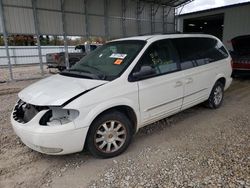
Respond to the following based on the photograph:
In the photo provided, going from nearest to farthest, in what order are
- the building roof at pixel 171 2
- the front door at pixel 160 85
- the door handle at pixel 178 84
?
the front door at pixel 160 85 → the door handle at pixel 178 84 → the building roof at pixel 171 2

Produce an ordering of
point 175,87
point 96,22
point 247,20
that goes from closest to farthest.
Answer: point 175,87 < point 96,22 < point 247,20

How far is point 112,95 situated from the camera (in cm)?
307

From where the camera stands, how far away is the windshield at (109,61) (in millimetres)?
3359

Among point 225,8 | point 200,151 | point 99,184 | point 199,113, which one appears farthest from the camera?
point 225,8

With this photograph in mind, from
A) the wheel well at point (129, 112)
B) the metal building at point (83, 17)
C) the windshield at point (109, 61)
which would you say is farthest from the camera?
the metal building at point (83, 17)

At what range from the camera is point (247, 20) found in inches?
576

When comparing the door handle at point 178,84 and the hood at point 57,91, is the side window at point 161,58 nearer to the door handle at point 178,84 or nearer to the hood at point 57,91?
the door handle at point 178,84

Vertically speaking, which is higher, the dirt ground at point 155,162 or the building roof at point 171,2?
the building roof at point 171,2

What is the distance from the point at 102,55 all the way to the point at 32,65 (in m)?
17.4

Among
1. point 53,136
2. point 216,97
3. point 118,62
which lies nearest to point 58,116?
point 53,136

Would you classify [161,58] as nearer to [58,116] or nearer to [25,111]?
[58,116]

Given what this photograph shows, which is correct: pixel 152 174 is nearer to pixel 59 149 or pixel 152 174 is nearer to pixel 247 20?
pixel 59 149

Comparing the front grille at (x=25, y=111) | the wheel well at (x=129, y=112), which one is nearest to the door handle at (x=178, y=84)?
the wheel well at (x=129, y=112)

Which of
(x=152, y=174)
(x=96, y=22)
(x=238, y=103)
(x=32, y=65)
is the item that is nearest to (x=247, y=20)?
(x=96, y=22)
